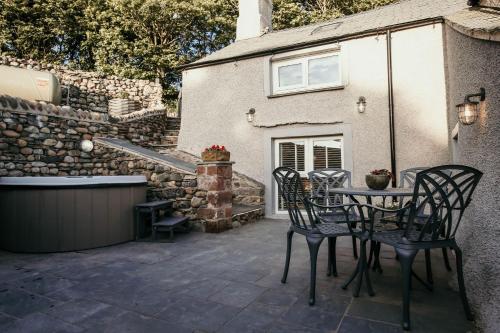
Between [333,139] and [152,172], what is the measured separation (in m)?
3.77

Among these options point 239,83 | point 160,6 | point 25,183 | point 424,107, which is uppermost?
point 160,6

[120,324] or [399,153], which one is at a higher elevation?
[399,153]

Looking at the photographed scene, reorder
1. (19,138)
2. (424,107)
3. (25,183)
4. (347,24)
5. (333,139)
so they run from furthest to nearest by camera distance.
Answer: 1. (347,24)
2. (333,139)
3. (424,107)
4. (19,138)
5. (25,183)

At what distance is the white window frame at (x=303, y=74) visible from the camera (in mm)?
6227

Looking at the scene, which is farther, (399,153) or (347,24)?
(347,24)

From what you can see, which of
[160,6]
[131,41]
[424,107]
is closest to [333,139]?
[424,107]

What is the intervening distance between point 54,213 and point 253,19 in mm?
7845

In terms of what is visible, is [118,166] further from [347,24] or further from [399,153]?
[347,24]

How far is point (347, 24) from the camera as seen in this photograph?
7137mm

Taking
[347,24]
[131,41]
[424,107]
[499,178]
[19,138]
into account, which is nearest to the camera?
[499,178]

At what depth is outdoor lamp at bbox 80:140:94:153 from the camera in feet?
19.5

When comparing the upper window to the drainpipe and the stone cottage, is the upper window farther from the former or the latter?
the drainpipe

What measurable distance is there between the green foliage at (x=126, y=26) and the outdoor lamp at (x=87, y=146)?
992 cm

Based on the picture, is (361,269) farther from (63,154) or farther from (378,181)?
(63,154)
